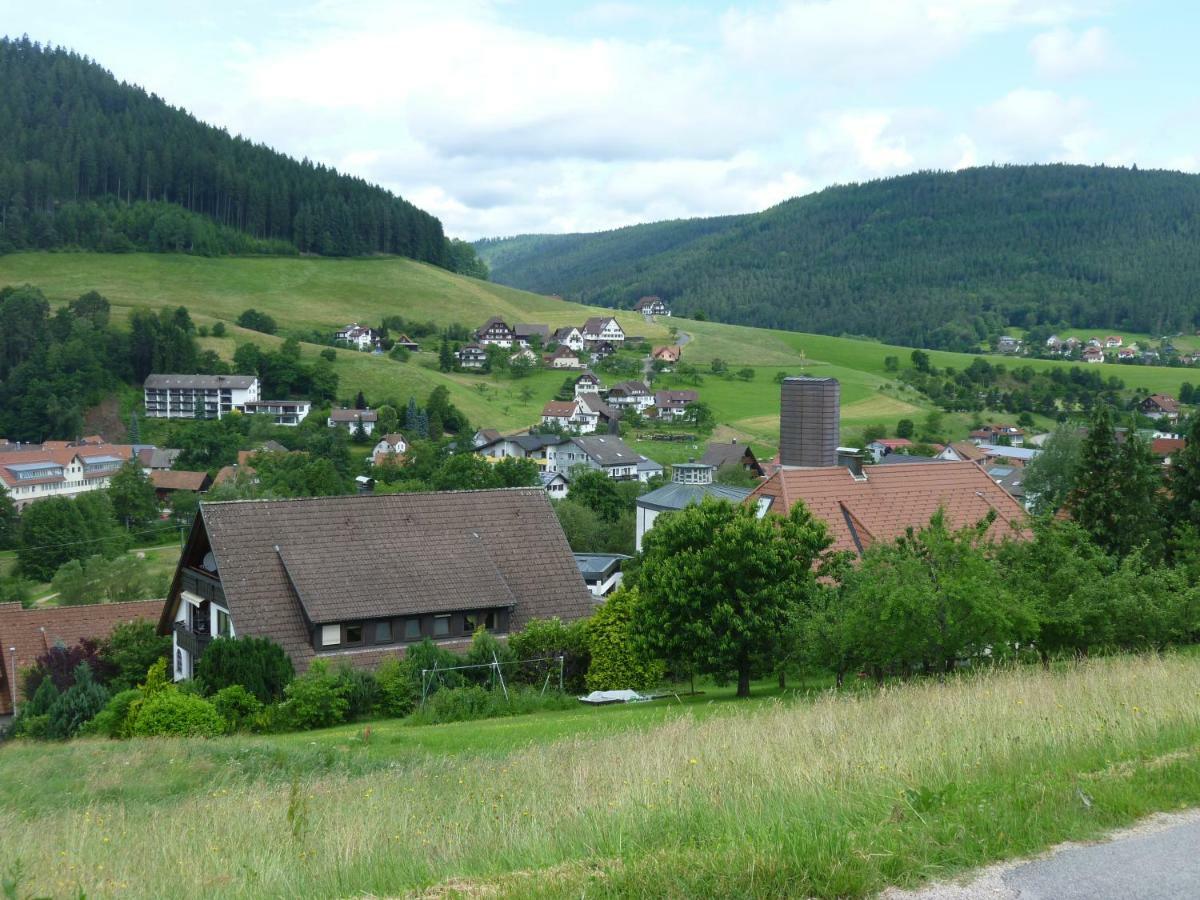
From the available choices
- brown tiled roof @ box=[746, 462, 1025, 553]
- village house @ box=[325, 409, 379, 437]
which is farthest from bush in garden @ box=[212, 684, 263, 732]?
village house @ box=[325, 409, 379, 437]

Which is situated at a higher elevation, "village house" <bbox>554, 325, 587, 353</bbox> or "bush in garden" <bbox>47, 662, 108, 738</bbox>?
"village house" <bbox>554, 325, 587, 353</bbox>

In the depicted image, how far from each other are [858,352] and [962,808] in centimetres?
15150

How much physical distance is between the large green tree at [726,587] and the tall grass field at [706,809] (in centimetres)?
731

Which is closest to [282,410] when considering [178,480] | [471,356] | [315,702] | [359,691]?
[178,480]

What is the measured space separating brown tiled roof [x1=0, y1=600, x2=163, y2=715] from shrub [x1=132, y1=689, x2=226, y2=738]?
1257 cm

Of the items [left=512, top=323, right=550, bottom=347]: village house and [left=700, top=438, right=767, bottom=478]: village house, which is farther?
[left=512, top=323, right=550, bottom=347]: village house

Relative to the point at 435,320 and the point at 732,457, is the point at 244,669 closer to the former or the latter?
the point at 732,457

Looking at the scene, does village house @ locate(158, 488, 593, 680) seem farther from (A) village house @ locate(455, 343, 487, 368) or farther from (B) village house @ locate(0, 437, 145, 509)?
(A) village house @ locate(455, 343, 487, 368)

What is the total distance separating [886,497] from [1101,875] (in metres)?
23.2

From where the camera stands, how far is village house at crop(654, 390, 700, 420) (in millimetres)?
106375

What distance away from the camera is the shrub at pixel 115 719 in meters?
19.8

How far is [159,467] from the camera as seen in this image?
87500mm

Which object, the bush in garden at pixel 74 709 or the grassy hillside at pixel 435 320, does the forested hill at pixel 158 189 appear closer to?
the grassy hillside at pixel 435 320

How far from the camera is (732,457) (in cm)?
8106
